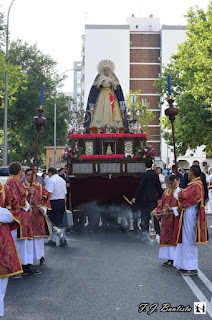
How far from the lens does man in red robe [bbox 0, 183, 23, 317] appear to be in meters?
6.06

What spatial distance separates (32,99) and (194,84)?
627 inches

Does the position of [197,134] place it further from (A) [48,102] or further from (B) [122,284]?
(B) [122,284]

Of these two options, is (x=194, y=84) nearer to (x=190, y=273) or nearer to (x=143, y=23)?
(x=190, y=273)

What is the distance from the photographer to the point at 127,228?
16.3 m

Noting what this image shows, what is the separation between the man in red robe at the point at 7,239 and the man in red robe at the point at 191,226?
12.0 ft

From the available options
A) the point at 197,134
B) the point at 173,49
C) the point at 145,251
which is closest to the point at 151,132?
the point at 173,49

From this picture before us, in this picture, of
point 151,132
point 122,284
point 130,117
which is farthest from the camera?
point 151,132

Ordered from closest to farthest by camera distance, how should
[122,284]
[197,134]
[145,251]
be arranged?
[122,284]
[145,251]
[197,134]

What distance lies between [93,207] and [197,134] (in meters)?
21.6

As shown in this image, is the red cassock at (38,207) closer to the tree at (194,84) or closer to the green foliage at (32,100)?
the tree at (194,84)

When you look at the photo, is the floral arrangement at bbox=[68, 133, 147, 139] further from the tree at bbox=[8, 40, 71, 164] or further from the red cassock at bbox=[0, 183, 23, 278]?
the tree at bbox=[8, 40, 71, 164]

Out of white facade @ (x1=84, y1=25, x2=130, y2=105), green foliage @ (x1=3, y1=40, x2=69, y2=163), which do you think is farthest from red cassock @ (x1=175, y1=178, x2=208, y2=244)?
white facade @ (x1=84, y1=25, x2=130, y2=105)

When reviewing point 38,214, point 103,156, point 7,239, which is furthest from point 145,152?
point 7,239

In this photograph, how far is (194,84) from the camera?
114 feet
